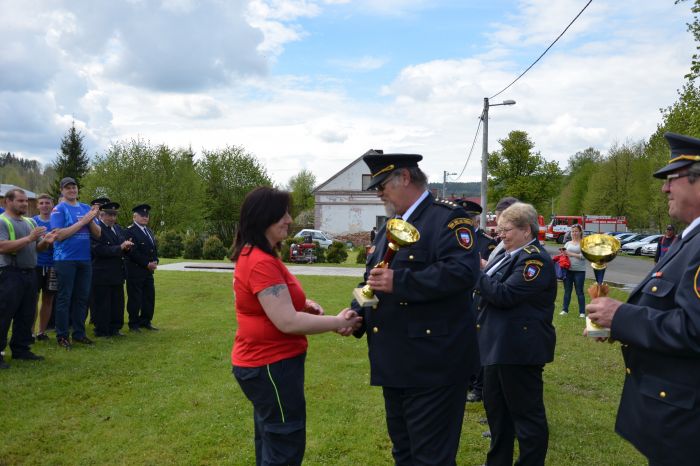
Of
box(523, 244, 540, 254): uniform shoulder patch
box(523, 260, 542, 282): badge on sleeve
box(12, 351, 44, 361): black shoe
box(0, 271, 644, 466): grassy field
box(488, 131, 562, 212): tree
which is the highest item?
box(488, 131, 562, 212): tree

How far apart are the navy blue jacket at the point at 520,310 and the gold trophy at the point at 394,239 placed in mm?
1317

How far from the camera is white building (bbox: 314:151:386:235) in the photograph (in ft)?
167

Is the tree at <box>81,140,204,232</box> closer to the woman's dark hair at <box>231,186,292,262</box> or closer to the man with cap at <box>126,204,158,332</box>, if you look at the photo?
the man with cap at <box>126,204,158,332</box>

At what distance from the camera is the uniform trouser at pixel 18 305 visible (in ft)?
23.6

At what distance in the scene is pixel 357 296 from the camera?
326 cm

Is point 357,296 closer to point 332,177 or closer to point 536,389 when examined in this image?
point 536,389

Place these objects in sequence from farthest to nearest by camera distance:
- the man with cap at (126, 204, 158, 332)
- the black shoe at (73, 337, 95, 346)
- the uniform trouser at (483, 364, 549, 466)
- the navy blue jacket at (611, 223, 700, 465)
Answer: the man with cap at (126, 204, 158, 332) → the black shoe at (73, 337, 95, 346) → the uniform trouser at (483, 364, 549, 466) → the navy blue jacket at (611, 223, 700, 465)

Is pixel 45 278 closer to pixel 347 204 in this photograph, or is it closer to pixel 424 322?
pixel 424 322

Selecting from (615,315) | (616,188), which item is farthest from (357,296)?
(616,188)

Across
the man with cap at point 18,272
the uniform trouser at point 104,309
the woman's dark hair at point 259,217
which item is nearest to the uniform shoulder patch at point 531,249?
the woman's dark hair at point 259,217

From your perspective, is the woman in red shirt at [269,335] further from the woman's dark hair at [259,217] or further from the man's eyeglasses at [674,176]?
the man's eyeglasses at [674,176]

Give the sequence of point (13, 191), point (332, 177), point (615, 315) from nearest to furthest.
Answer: point (615, 315)
point (13, 191)
point (332, 177)

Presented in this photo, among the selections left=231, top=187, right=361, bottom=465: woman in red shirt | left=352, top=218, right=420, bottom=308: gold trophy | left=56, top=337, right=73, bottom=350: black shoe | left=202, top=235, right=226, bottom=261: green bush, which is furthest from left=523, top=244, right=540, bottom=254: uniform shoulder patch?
left=202, top=235, right=226, bottom=261: green bush

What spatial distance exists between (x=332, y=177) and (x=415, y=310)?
49.0 m
